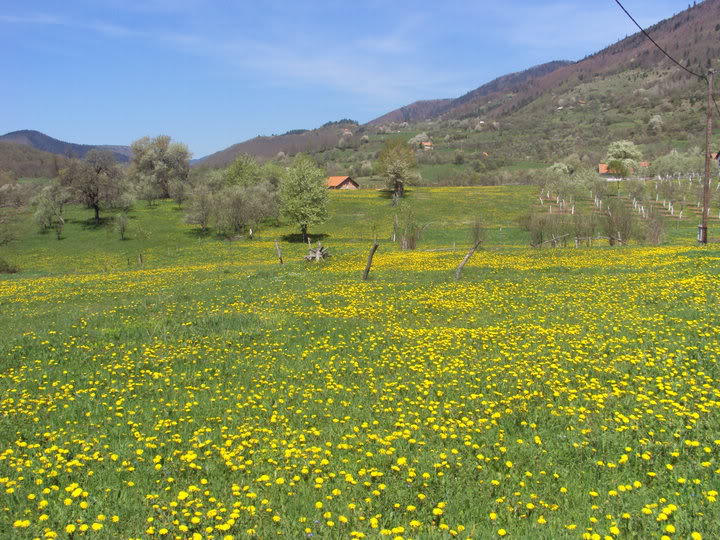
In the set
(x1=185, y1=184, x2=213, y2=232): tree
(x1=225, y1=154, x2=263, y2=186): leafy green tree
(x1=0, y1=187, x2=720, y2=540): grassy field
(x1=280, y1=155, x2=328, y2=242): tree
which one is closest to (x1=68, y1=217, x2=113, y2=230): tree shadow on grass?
(x1=185, y1=184, x2=213, y2=232): tree

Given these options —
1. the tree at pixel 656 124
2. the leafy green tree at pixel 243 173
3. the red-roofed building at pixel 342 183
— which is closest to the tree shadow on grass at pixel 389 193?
the red-roofed building at pixel 342 183

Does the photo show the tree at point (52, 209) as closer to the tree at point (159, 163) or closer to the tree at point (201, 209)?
the tree at point (201, 209)

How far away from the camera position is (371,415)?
8.08 meters

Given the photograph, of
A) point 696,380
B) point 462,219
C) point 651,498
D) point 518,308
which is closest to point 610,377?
point 696,380

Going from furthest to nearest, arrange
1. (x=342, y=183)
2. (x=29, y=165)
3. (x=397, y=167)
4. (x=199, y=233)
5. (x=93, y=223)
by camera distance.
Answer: (x=29, y=165), (x=342, y=183), (x=397, y=167), (x=93, y=223), (x=199, y=233)

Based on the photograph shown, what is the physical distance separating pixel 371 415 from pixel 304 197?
59473 mm

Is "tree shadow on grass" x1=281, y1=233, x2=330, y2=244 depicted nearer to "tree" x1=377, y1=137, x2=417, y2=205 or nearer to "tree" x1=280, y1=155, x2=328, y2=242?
"tree" x1=280, y1=155, x2=328, y2=242

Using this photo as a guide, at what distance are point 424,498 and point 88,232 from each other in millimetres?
77152

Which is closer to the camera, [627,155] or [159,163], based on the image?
[159,163]

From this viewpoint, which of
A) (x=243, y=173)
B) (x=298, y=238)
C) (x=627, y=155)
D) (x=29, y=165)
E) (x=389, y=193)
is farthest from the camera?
(x=29, y=165)

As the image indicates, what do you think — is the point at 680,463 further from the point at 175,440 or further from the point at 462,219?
the point at 462,219

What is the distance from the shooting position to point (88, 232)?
69062 mm

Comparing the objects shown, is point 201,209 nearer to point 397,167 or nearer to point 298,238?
point 298,238

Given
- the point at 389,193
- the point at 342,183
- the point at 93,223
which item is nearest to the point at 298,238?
the point at 93,223
